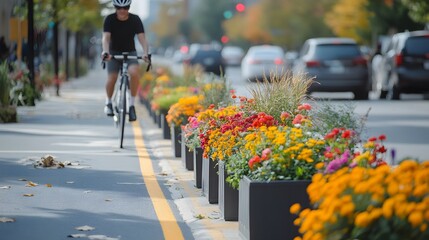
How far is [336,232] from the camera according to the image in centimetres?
617

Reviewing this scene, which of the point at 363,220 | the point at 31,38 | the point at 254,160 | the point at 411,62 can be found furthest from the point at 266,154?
the point at 411,62

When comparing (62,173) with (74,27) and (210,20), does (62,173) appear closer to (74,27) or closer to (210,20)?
(74,27)

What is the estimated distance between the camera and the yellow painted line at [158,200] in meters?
9.11

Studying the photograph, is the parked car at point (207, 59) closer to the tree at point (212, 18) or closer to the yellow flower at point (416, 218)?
the yellow flower at point (416, 218)

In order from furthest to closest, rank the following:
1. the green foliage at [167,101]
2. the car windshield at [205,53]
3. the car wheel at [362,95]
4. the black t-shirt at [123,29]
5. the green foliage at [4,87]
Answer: the car windshield at [205,53]
the car wheel at [362,95]
the green foliage at [4,87]
the green foliage at [167,101]
the black t-shirt at [123,29]

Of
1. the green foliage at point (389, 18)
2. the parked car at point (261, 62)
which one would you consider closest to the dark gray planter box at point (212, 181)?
the parked car at point (261, 62)

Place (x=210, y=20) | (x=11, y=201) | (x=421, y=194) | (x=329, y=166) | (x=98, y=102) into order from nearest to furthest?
(x=421, y=194)
(x=329, y=166)
(x=11, y=201)
(x=98, y=102)
(x=210, y=20)

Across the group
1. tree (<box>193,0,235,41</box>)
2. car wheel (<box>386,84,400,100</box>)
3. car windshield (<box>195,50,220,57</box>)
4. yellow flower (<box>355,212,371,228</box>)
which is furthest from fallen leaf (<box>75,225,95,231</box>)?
tree (<box>193,0,235,41</box>)

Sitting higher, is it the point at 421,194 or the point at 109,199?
the point at 421,194

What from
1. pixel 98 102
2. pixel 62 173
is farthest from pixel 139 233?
pixel 98 102

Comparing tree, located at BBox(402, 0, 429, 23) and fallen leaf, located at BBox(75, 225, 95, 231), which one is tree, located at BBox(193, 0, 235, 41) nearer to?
tree, located at BBox(402, 0, 429, 23)

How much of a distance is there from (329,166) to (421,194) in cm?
136

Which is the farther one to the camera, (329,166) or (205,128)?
(205,128)

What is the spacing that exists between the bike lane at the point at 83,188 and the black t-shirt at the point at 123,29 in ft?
4.72
